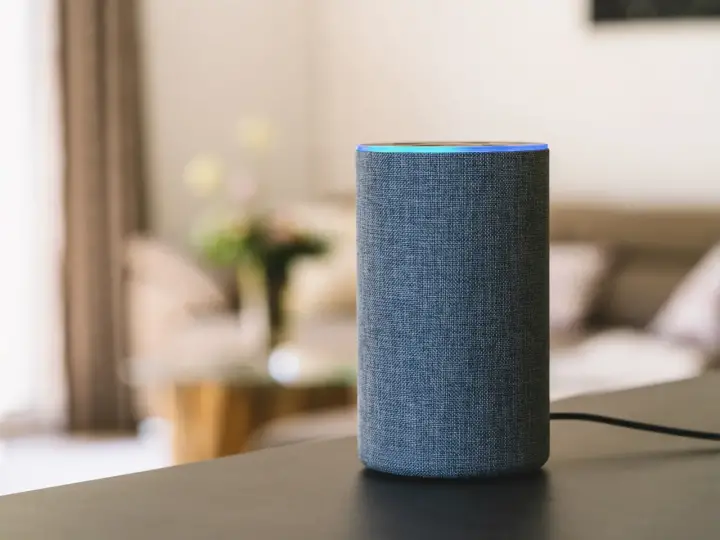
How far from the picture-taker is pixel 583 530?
72cm

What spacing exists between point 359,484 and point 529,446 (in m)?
0.12

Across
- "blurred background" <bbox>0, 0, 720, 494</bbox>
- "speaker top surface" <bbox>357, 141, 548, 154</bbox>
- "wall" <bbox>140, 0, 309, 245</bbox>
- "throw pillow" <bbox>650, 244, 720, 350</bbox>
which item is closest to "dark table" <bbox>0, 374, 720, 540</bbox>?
"speaker top surface" <bbox>357, 141, 548, 154</bbox>

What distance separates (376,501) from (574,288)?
3.18 meters

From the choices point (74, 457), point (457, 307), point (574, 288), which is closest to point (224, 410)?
point (74, 457)

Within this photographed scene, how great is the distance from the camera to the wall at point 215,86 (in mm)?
4605

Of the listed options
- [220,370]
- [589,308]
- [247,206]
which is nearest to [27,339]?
[247,206]

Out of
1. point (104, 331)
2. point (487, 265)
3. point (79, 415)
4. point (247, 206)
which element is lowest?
point (79, 415)

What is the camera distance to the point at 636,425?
0.98m

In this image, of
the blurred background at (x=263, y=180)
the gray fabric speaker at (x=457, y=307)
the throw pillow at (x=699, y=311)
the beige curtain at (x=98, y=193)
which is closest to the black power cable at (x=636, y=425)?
the gray fabric speaker at (x=457, y=307)

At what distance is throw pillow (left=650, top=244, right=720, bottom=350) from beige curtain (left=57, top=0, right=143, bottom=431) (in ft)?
6.28

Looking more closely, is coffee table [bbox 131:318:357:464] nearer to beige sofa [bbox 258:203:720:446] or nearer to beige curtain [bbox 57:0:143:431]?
beige sofa [bbox 258:203:720:446]

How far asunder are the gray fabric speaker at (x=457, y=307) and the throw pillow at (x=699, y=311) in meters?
2.79

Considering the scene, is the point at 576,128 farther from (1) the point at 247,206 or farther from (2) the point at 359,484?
(2) the point at 359,484

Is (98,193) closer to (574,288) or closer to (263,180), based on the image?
(263,180)
